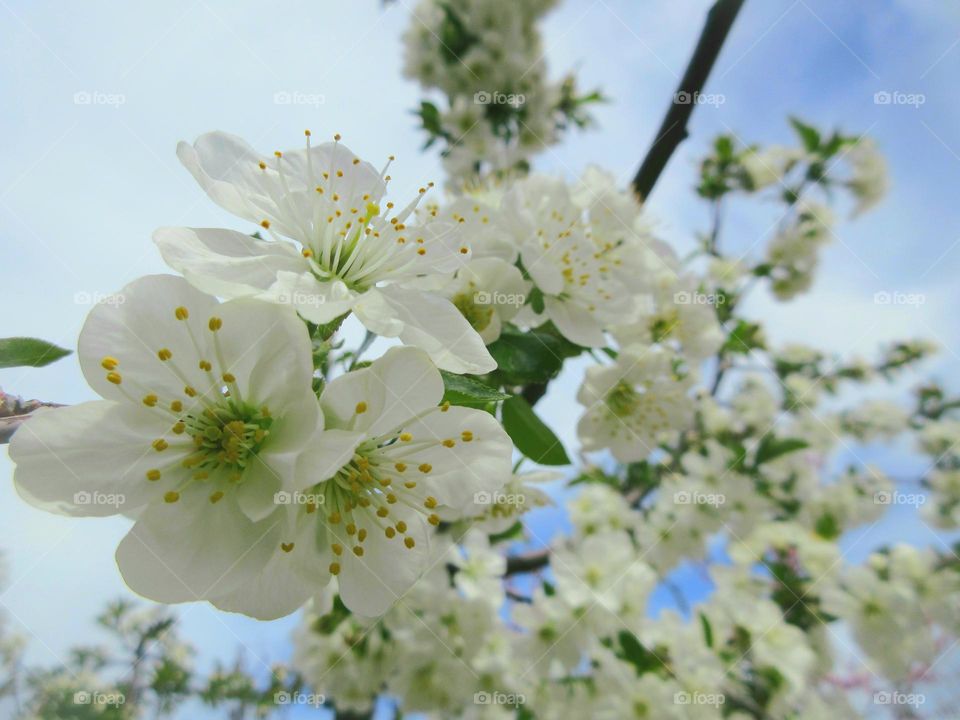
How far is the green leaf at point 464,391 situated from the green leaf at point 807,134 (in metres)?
2.96

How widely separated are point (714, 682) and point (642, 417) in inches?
55.5

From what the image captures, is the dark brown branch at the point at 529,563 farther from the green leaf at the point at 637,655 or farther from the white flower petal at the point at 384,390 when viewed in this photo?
the white flower petal at the point at 384,390

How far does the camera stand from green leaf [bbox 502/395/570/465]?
1142 mm

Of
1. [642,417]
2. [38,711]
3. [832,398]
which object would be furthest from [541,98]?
[38,711]

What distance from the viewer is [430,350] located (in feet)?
2.30

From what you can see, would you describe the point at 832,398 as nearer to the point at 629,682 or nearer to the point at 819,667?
the point at 819,667

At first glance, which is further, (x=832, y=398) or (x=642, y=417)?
(x=832, y=398)
